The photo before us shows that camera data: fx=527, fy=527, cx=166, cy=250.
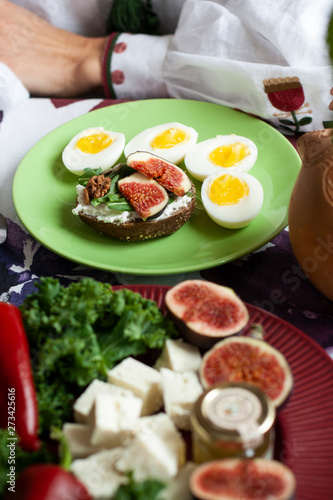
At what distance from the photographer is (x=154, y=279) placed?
2.07 metres

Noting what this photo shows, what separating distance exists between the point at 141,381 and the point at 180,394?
0.12 m

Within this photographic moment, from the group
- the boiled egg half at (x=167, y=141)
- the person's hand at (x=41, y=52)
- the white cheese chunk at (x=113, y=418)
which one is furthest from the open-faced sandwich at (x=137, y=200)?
the person's hand at (x=41, y=52)

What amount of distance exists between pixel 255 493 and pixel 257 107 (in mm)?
2075

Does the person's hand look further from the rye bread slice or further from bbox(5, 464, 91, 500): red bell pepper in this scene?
bbox(5, 464, 91, 500): red bell pepper

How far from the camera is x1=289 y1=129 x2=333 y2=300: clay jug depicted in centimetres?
165

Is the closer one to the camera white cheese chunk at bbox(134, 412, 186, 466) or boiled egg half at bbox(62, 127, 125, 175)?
white cheese chunk at bbox(134, 412, 186, 466)

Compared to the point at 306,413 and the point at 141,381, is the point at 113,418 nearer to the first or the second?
the point at 141,381

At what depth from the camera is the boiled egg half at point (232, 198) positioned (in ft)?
7.02

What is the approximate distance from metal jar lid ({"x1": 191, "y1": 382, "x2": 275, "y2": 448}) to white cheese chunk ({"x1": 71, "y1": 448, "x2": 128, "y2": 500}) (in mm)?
216

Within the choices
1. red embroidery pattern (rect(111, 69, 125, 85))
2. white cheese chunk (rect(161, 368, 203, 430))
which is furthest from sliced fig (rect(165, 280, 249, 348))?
red embroidery pattern (rect(111, 69, 125, 85))

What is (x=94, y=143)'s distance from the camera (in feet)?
8.55

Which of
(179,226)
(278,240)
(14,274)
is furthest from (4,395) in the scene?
(278,240)

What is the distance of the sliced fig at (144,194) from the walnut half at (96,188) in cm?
6

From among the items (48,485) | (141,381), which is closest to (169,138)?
(141,381)
